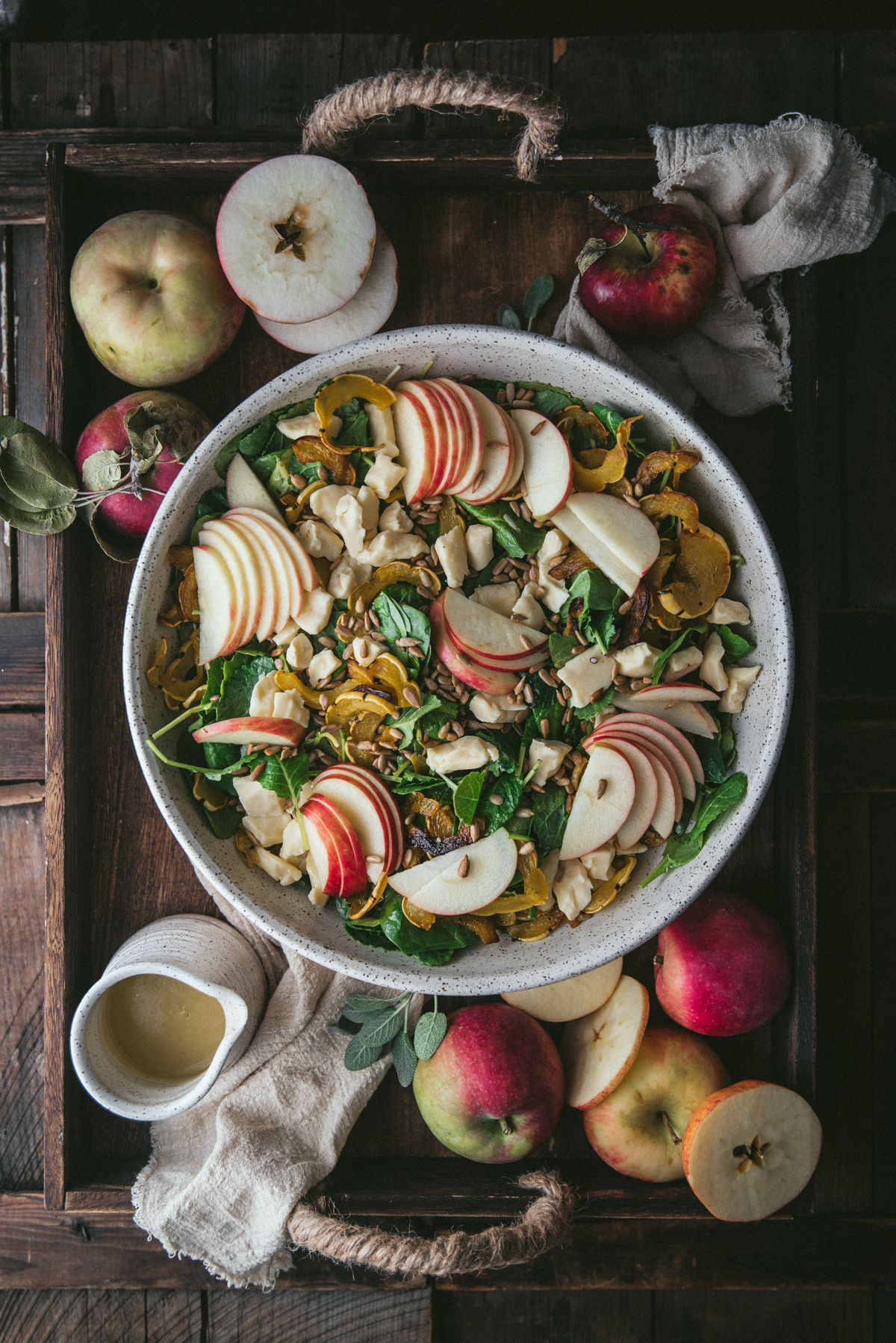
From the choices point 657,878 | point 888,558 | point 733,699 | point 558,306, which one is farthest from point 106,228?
point 888,558

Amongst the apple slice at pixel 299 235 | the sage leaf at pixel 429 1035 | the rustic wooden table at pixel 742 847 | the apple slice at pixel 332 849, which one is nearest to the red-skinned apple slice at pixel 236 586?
the apple slice at pixel 332 849

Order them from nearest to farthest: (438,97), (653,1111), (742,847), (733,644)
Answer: (438,97), (733,644), (653,1111), (742,847)

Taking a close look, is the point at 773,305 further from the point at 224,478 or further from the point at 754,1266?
the point at 754,1266

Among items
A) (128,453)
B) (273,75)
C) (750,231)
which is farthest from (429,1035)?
(273,75)

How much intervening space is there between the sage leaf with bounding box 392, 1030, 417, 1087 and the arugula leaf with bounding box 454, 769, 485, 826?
0.44 m

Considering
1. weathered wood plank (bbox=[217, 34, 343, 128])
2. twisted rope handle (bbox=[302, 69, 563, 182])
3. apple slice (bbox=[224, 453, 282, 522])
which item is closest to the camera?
twisted rope handle (bbox=[302, 69, 563, 182])

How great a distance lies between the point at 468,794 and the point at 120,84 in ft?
4.74

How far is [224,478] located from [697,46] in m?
1.20

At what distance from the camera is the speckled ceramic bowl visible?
1371 millimetres

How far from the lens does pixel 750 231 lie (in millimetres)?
1540

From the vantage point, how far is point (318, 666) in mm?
1454

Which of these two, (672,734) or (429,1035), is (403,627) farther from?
(429,1035)

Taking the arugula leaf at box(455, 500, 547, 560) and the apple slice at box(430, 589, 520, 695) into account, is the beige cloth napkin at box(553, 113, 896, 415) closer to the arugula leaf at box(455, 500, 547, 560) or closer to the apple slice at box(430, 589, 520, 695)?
the arugula leaf at box(455, 500, 547, 560)

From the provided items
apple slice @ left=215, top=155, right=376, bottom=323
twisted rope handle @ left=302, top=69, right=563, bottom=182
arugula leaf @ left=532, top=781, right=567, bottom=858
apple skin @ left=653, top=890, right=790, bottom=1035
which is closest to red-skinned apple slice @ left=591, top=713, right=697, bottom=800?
arugula leaf @ left=532, top=781, right=567, bottom=858
